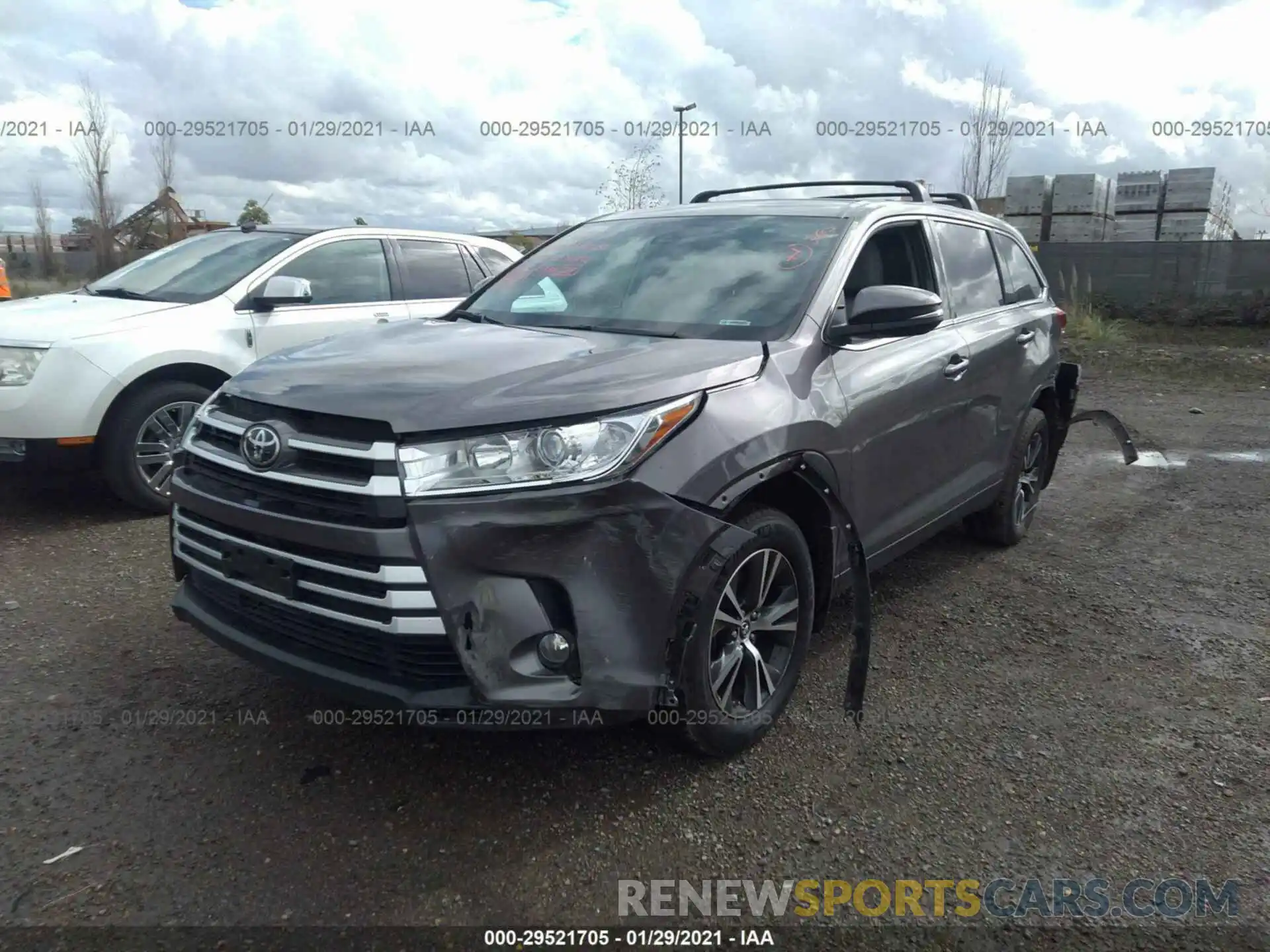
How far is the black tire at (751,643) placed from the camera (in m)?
2.67

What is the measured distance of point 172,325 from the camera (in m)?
5.35

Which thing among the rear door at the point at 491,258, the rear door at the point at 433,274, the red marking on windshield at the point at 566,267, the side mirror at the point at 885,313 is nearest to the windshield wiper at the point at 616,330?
the red marking on windshield at the point at 566,267

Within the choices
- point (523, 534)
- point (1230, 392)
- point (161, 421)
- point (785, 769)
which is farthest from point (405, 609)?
point (1230, 392)

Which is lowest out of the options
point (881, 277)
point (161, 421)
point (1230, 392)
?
point (1230, 392)

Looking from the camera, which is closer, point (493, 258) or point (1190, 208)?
point (493, 258)

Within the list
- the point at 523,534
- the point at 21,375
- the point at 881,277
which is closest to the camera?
the point at 523,534

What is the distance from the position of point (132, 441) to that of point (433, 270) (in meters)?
2.44

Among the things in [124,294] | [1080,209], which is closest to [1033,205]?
[1080,209]

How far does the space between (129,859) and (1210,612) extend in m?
4.41

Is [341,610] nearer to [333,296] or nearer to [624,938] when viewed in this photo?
[624,938]

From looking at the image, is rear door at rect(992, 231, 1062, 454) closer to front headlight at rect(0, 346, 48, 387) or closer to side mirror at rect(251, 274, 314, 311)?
side mirror at rect(251, 274, 314, 311)

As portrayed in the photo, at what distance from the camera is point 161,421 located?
527 cm

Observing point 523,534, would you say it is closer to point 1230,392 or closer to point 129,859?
point 129,859

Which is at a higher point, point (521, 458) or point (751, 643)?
point (521, 458)
